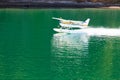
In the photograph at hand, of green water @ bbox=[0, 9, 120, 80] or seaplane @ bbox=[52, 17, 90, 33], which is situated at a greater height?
green water @ bbox=[0, 9, 120, 80]

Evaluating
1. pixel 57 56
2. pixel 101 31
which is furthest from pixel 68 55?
pixel 101 31

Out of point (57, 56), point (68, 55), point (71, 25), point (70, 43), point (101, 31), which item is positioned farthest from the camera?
point (71, 25)

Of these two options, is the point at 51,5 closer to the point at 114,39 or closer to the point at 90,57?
the point at 114,39

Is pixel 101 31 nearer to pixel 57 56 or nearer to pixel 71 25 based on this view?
pixel 71 25

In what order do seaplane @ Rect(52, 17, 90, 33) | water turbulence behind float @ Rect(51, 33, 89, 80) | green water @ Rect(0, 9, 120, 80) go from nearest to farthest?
1. green water @ Rect(0, 9, 120, 80)
2. water turbulence behind float @ Rect(51, 33, 89, 80)
3. seaplane @ Rect(52, 17, 90, 33)

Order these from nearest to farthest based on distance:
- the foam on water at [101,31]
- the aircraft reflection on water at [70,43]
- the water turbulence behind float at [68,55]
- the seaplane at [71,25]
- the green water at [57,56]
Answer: the green water at [57,56] < the water turbulence behind float at [68,55] < the aircraft reflection on water at [70,43] < the foam on water at [101,31] < the seaplane at [71,25]

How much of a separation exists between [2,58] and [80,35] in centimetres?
1794

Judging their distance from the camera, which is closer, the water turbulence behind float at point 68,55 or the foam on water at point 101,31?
the water turbulence behind float at point 68,55

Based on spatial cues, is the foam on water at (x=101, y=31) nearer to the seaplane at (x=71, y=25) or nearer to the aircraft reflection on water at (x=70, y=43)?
the seaplane at (x=71, y=25)

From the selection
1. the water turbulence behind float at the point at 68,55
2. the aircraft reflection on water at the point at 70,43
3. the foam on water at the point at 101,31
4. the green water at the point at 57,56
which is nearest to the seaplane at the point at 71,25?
the foam on water at the point at 101,31

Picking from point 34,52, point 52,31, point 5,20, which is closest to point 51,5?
point 5,20

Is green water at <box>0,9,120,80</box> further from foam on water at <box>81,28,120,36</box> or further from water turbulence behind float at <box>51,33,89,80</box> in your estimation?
foam on water at <box>81,28,120,36</box>

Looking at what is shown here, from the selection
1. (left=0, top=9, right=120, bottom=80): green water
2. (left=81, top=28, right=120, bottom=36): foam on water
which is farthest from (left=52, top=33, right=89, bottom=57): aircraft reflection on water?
(left=81, top=28, right=120, bottom=36): foam on water

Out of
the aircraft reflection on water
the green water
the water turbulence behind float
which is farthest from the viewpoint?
the aircraft reflection on water
